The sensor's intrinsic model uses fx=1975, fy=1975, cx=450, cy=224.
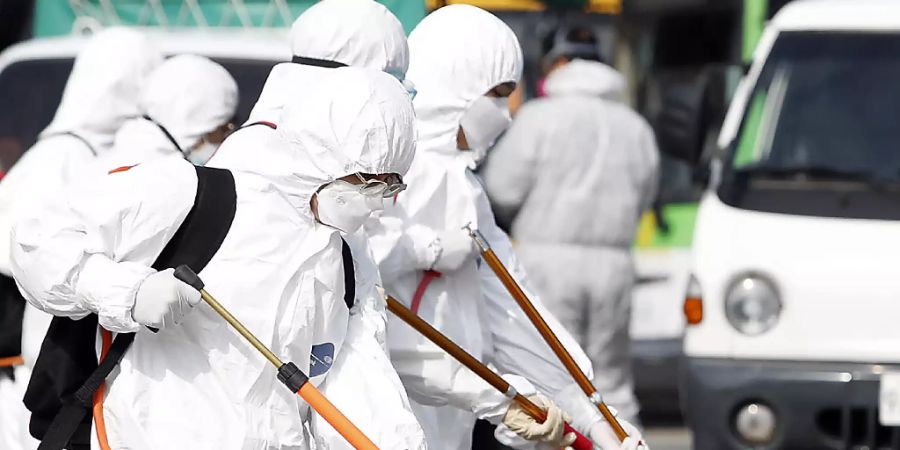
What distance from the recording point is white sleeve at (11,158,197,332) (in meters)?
3.58

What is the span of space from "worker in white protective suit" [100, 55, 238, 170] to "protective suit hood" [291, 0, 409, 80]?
114 centimetres

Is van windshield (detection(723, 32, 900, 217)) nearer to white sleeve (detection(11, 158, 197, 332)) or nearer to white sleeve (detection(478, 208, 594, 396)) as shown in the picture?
white sleeve (detection(478, 208, 594, 396))

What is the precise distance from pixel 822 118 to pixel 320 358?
3899 mm

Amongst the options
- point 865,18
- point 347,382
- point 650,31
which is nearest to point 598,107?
point 865,18

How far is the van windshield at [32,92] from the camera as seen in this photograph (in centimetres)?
714

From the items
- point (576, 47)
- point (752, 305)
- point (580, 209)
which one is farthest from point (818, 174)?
point (576, 47)

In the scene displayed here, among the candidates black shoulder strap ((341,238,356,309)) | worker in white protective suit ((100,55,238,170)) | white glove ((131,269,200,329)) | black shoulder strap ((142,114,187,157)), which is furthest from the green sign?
white glove ((131,269,200,329))

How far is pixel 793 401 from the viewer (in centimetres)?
673

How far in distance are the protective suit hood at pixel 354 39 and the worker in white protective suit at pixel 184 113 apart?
1140mm

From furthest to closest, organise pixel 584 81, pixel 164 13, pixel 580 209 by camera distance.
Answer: pixel 164 13 → pixel 584 81 → pixel 580 209

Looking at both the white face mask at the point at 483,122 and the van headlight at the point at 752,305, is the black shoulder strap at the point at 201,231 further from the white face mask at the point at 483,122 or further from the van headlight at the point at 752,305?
the van headlight at the point at 752,305

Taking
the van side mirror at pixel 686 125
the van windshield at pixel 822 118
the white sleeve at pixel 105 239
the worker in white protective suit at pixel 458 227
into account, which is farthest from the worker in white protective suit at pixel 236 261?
the van side mirror at pixel 686 125

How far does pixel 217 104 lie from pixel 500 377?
155 cm

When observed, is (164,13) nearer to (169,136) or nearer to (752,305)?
(752,305)
